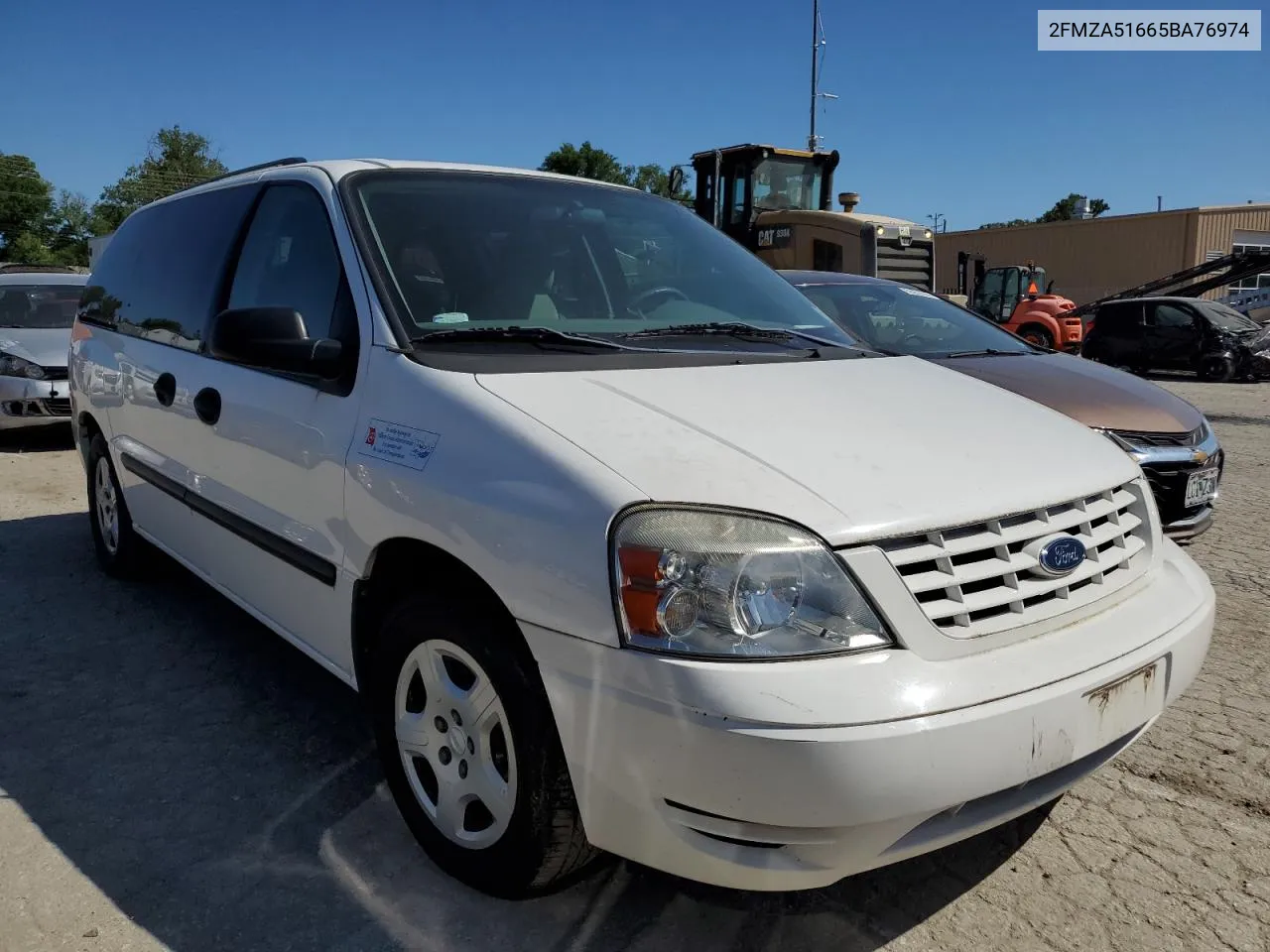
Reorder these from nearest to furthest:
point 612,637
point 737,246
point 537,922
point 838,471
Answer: point 612,637 < point 838,471 < point 537,922 < point 737,246

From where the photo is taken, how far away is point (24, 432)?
10.0 meters

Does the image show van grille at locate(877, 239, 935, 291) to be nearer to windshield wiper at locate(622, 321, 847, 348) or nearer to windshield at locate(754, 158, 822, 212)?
windshield at locate(754, 158, 822, 212)

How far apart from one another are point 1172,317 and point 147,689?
18.3 metres

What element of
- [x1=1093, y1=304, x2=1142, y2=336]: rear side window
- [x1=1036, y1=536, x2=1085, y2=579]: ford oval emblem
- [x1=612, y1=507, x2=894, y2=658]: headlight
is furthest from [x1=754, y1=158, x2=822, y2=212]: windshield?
[x1=612, y1=507, x2=894, y2=658]: headlight

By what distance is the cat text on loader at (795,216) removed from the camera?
13.7m

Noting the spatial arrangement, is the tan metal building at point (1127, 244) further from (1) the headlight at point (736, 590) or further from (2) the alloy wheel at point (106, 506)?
(1) the headlight at point (736, 590)

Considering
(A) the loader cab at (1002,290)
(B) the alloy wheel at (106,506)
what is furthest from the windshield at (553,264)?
(A) the loader cab at (1002,290)

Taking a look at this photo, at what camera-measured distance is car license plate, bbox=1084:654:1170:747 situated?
2.05 m

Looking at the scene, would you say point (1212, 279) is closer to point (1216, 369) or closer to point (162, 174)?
point (1216, 369)

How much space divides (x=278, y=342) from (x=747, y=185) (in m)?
12.5

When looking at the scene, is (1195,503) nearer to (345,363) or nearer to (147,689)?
(345,363)

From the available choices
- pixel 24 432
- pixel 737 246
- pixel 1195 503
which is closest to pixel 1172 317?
pixel 1195 503

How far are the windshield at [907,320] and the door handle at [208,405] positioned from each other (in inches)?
149

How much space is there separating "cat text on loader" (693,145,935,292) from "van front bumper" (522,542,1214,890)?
1227 centimetres
